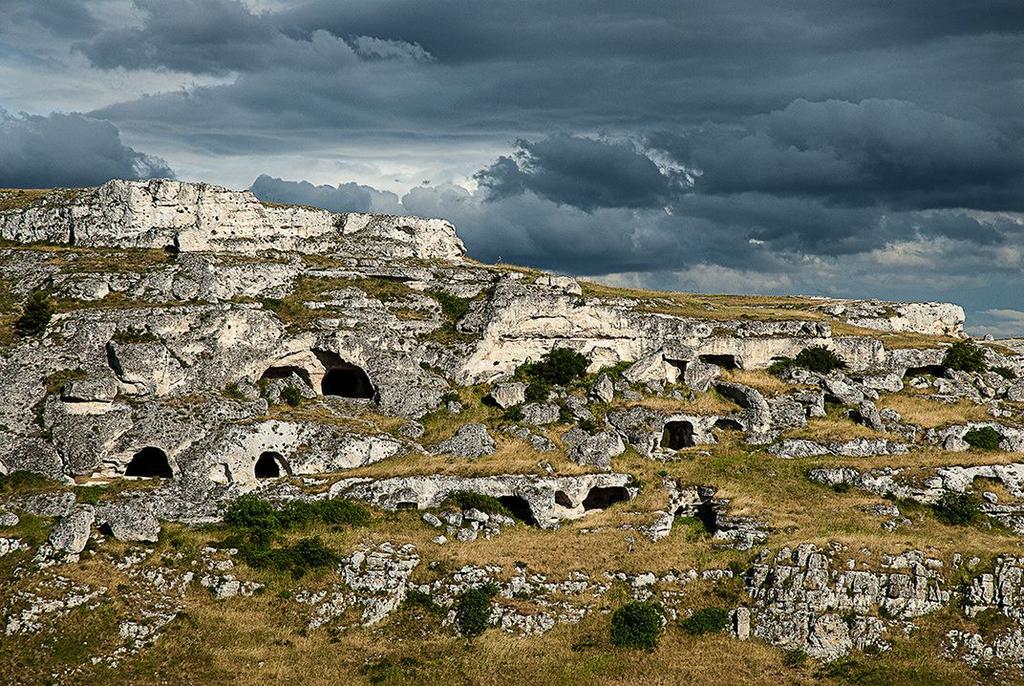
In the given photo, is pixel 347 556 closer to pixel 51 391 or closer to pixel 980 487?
pixel 51 391

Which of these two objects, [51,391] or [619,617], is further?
[51,391]

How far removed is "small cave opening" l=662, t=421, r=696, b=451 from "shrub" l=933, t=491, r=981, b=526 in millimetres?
15632

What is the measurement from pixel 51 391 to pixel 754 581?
40.5 metres

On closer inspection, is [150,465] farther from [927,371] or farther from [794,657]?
[927,371]

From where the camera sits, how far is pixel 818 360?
70062 mm

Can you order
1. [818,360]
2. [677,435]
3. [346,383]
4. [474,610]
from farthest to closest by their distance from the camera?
[818,360] → [346,383] → [677,435] → [474,610]

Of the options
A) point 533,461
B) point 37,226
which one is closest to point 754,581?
point 533,461

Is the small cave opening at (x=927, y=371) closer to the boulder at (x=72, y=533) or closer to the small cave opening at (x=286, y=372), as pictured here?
the small cave opening at (x=286, y=372)

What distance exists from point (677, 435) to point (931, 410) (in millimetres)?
17514

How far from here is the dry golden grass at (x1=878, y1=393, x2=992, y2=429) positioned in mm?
61875

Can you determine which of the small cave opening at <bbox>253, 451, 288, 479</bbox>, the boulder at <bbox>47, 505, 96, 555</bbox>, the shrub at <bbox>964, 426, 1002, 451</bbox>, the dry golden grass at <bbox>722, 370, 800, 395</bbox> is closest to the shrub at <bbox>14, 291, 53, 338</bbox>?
the small cave opening at <bbox>253, 451, 288, 479</bbox>

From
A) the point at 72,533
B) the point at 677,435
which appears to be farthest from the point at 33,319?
the point at 677,435

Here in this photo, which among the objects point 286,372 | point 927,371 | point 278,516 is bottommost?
point 278,516

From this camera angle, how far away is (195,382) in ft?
190
